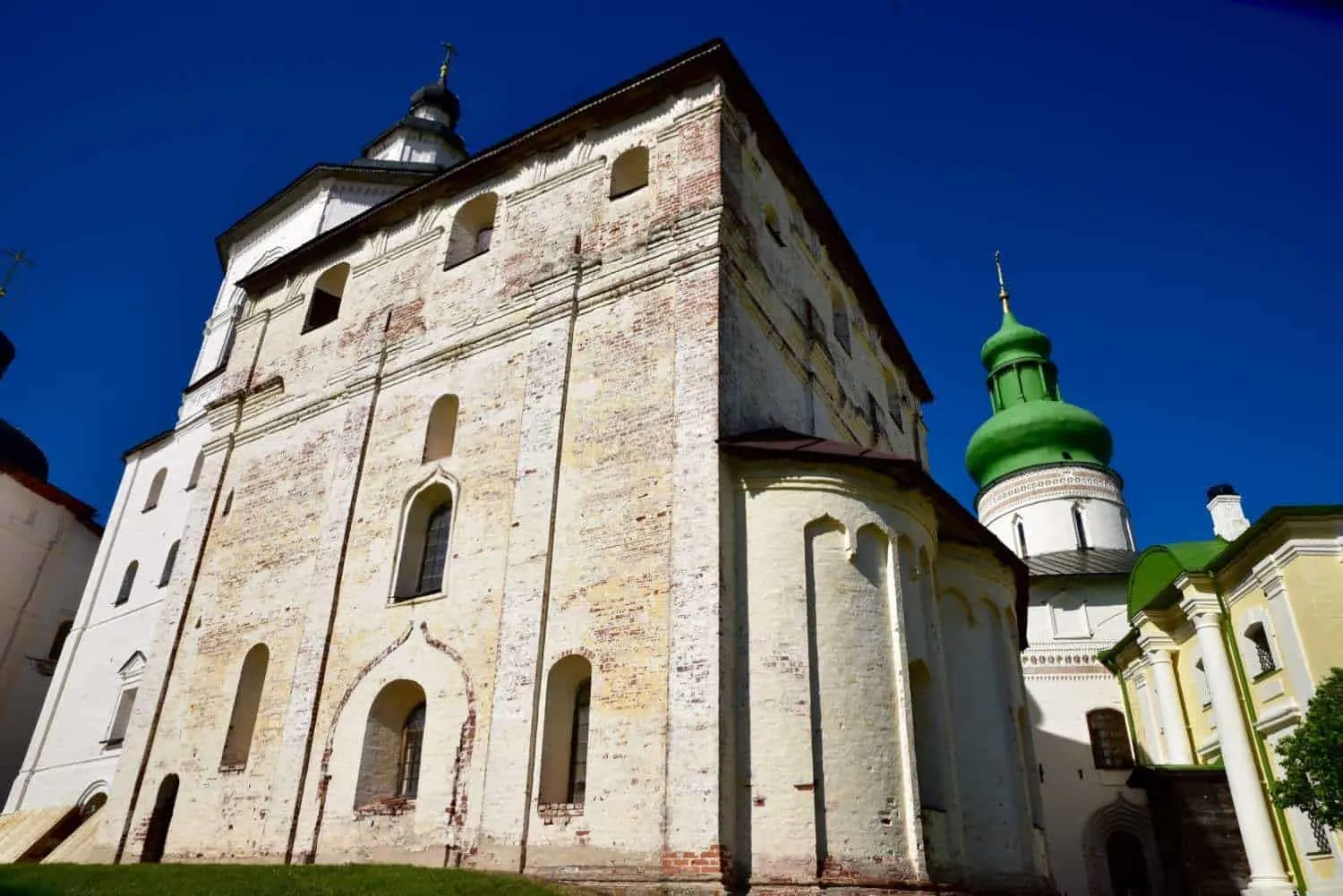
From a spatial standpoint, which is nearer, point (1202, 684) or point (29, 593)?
point (1202, 684)

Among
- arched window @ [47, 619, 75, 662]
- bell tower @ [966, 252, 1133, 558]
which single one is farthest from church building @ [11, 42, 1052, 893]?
bell tower @ [966, 252, 1133, 558]

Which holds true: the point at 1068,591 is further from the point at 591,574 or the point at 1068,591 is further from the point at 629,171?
the point at 591,574

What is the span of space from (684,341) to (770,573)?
10.7 feet

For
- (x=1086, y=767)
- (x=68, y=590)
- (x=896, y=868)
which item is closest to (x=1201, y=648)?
(x=1086, y=767)

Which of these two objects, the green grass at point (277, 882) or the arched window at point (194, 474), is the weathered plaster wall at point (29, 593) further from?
the green grass at point (277, 882)

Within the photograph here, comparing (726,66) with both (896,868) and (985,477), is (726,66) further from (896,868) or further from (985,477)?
(985,477)

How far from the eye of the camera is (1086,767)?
75.5ft

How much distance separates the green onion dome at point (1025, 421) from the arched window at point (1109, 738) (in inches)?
367

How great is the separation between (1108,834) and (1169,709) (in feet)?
12.1

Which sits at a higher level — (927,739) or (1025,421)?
(1025,421)

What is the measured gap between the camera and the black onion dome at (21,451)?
28234 millimetres

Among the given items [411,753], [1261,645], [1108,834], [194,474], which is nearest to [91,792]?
[194,474]

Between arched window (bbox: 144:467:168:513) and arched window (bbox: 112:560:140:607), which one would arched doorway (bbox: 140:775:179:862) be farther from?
arched window (bbox: 144:467:168:513)

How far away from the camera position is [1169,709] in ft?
65.7
